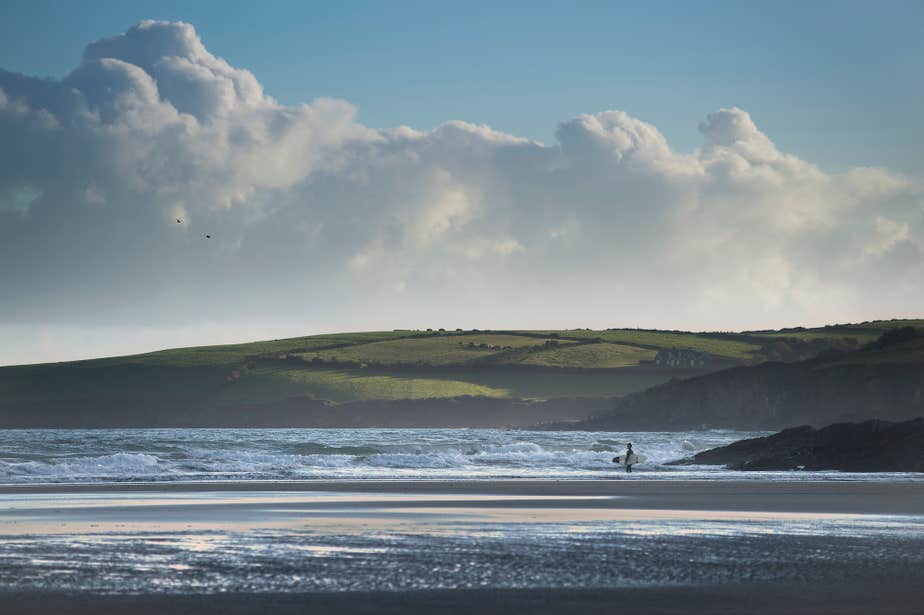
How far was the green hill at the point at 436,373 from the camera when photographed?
174750 mm

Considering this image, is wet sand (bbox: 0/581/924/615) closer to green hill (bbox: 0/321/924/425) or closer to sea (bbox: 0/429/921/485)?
sea (bbox: 0/429/921/485)

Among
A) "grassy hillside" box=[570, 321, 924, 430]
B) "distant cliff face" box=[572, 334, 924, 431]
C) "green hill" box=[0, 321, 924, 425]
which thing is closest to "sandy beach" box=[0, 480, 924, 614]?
"distant cliff face" box=[572, 334, 924, 431]

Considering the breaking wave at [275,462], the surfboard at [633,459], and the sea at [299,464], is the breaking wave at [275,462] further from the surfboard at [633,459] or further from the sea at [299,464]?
the surfboard at [633,459]

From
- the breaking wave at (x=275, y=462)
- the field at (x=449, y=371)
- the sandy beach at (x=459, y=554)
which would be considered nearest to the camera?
the sandy beach at (x=459, y=554)

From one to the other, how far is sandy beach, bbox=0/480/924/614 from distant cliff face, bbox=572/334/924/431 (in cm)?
9007

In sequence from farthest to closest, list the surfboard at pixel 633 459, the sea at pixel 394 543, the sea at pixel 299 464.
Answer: the surfboard at pixel 633 459 → the sea at pixel 299 464 → the sea at pixel 394 543

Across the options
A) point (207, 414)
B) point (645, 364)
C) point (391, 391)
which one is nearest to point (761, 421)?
point (645, 364)

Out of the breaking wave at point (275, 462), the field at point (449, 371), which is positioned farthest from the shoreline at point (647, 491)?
the field at point (449, 371)

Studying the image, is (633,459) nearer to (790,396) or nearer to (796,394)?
(796,394)

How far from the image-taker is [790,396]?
135250 mm

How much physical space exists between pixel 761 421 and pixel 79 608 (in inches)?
5116

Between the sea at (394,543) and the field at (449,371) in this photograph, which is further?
the field at (449,371)

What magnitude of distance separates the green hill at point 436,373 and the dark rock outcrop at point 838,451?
348 ft

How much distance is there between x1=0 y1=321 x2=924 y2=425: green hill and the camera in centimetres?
17475
